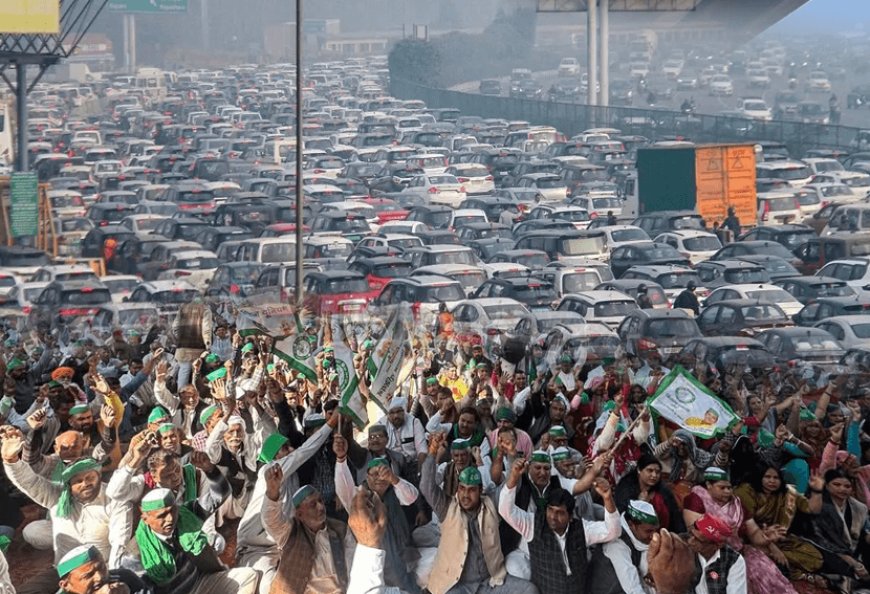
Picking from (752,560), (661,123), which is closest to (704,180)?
(661,123)

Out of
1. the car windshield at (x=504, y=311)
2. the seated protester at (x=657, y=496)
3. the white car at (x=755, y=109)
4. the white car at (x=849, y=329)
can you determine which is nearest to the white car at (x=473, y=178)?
the car windshield at (x=504, y=311)

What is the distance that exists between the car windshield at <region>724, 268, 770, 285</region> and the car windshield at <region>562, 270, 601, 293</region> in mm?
1857

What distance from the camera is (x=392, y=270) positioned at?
28.8 metres

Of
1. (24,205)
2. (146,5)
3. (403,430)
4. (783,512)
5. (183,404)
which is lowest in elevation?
(783,512)

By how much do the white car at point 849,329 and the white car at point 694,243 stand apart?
10738mm

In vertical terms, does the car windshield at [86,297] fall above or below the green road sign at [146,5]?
below

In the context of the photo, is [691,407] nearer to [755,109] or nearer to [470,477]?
[470,477]

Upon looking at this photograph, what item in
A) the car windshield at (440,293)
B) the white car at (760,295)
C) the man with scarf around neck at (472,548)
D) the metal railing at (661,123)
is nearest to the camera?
the man with scarf around neck at (472,548)

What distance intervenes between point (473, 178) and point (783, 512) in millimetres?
37754

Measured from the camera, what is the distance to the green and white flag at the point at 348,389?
10.8 meters

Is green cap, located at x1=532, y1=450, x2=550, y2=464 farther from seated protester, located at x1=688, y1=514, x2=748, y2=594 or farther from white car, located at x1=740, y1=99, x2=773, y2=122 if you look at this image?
white car, located at x1=740, y1=99, x2=773, y2=122

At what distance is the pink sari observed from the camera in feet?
30.4

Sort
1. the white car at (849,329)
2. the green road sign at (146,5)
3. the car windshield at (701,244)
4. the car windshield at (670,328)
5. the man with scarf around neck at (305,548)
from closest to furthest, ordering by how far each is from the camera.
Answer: the man with scarf around neck at (305,548)
the white car at (849,329)
the car windshield at (670,328)
the car windshield at (701,244)
the green road sign at (146,5)

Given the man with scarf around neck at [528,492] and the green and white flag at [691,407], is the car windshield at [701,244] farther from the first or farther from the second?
the man with scarf around neck at [528,492]
